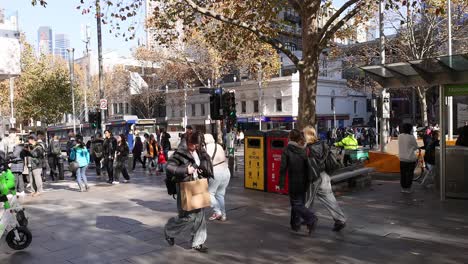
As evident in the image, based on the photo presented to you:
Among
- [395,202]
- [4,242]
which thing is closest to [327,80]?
[395,202]

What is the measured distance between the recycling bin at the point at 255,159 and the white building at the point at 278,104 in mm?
30468

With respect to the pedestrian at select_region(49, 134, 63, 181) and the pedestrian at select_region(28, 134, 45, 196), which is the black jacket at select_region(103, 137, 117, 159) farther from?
the pedestrian at select_region(49, 134, 63, 181)

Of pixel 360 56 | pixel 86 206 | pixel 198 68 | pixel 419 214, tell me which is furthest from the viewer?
pixel 198 68

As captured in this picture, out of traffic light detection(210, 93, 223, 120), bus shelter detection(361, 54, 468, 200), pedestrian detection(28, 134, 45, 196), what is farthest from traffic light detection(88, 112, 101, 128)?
bus shelter detection(361, 54, 468, 200)

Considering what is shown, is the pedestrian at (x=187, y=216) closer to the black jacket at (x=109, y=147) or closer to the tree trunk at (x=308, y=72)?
the tree trunk at (x=308, y=72)

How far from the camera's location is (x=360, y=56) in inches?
1030

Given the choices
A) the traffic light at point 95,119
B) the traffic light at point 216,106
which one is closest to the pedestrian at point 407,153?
the traffic light at point 216,106

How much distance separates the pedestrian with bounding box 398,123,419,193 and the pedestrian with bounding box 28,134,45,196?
9220 millimetres

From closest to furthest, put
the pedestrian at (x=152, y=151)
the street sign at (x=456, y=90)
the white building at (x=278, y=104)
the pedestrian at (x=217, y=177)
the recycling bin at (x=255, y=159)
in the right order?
the pedestrian at (x=217, y=177)
the street sign at (x=456, y=90)
the recycling bin at (x=255, y=159)
the pedestrian at (x=152, y=151)
the white building at (x=278, y=104)

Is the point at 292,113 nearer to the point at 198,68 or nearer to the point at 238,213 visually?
the point at 198,68

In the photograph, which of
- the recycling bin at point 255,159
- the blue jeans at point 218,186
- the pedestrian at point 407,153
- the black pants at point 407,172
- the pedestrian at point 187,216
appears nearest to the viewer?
the pedestrian at point 187,216

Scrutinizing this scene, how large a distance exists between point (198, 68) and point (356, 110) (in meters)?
23.8

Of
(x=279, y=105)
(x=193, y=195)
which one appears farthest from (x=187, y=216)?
(x=279, y=105)

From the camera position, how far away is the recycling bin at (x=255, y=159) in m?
10.4
